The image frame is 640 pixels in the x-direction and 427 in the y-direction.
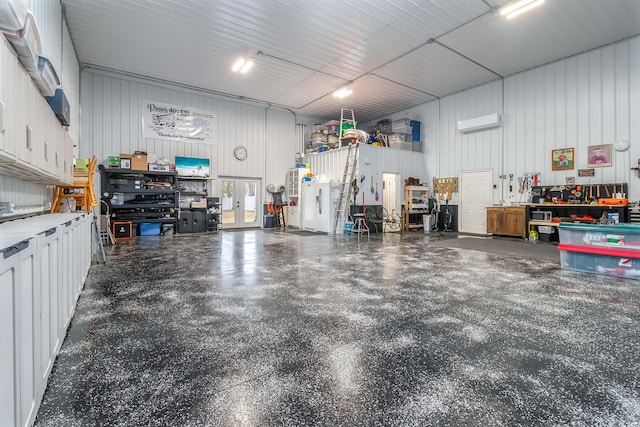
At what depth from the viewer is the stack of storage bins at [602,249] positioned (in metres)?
4.02

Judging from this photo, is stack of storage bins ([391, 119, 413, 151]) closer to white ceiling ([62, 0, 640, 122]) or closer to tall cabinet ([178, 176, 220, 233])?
white ceiling ([62, 0, 640, 122])

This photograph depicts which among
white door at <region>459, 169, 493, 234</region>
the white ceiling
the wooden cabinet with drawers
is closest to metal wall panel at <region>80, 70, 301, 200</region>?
the white ceiling

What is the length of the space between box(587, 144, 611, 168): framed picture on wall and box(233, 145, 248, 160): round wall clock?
9901mm

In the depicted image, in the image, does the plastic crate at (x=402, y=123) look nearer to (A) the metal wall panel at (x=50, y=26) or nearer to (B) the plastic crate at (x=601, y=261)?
(B) the plastic crate at (x=601, y=261)

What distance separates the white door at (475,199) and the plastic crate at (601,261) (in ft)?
17.4

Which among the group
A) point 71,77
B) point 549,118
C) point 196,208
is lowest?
point 196,208

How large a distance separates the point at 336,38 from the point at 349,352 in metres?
6.97

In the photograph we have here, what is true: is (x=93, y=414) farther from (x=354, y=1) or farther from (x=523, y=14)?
(x=523, y=14)

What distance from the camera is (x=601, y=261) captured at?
430 centimetres

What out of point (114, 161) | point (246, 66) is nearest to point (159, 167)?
point (114, 161)

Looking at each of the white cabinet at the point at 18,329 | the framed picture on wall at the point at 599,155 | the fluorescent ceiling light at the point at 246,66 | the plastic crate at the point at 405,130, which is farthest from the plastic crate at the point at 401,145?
the white cabinet at the point at 18,329

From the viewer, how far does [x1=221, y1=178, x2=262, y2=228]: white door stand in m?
11.3

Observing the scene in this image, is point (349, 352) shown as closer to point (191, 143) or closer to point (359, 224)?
point (359, 224)

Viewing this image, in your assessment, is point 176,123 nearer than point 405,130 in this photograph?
Yes
